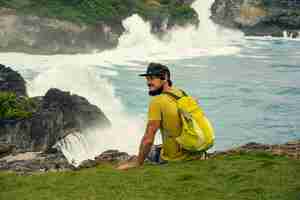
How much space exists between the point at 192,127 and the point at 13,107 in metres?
13.2

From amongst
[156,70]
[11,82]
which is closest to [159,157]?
[156,70]

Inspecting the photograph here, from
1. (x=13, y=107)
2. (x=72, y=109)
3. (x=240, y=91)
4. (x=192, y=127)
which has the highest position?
(x=192, y=127)

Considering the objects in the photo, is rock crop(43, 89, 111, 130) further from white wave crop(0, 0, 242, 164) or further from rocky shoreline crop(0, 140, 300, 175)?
rocky shoreline crop(0, 140, 300, 175)

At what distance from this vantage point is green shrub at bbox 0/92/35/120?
2093 centimetres

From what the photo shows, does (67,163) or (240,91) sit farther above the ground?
(67,163)

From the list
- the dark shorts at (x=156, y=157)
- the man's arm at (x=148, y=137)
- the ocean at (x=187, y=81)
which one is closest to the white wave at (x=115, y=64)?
the ocean at (x=187, y=81)

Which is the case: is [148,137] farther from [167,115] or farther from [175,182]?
[175,182]

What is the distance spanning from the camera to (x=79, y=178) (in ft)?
31.2

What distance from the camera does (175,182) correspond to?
9.04m

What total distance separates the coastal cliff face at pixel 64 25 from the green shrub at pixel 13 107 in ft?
102

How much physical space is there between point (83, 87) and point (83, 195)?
2416cm

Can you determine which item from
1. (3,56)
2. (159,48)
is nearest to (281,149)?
(3,56)

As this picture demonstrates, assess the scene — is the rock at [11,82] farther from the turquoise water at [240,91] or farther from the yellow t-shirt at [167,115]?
the yellow t-shirt at [167,115]

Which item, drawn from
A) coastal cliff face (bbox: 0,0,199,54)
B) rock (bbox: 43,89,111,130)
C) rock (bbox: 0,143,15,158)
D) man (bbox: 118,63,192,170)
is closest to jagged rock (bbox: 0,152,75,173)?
rock (bbox: 0,143,15,158)
